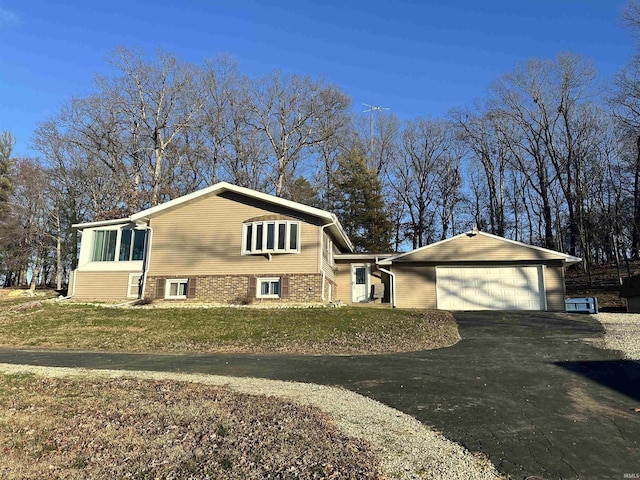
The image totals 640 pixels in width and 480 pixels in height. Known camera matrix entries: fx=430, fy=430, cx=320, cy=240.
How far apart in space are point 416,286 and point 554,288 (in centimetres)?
587

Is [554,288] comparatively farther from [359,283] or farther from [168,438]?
[168,438]

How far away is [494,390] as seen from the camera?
6770mm

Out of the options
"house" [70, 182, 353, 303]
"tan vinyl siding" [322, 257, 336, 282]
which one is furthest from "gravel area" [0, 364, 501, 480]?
"tan vinyl siding" [322, 257, 336, 282]

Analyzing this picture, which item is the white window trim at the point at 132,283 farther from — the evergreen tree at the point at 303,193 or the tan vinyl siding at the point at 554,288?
the tan vinyl siding at the point at 554,288

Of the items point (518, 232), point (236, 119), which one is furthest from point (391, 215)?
point (236, 119)

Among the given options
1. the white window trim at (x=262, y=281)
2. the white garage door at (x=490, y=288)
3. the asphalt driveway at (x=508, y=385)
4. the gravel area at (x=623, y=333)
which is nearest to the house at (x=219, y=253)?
the white window trim at (x=262, y=281)

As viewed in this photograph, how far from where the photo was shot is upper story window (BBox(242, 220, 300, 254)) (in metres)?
18.6

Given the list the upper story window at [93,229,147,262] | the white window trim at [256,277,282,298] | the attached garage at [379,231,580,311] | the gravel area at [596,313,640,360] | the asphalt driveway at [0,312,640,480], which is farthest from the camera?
the upper story window at [93,229,147,262]

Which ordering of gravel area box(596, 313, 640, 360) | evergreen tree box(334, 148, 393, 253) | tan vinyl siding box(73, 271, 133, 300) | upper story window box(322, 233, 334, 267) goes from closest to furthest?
1. gravel area box(596, 313, 640, 360)
2. upper story window box(322, 233, 334, 267)
3. tan vinyl siding box(73, 271, 133, 300)
4. evergreen tree box(334, 148, 393, 253)

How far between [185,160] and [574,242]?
31.3m

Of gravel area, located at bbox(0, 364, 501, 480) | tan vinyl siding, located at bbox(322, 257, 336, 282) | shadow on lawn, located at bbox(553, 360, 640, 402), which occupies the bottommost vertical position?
gravel area, located at bbox(0, 364, 501, 480)

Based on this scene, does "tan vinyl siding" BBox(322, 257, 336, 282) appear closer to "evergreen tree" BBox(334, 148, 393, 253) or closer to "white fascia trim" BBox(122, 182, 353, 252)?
"white fascia trim" BBox(122, 182, 353, 252)

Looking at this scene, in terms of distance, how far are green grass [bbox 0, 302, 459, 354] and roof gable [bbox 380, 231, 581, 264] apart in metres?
3.70

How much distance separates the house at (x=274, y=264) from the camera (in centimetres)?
1861
